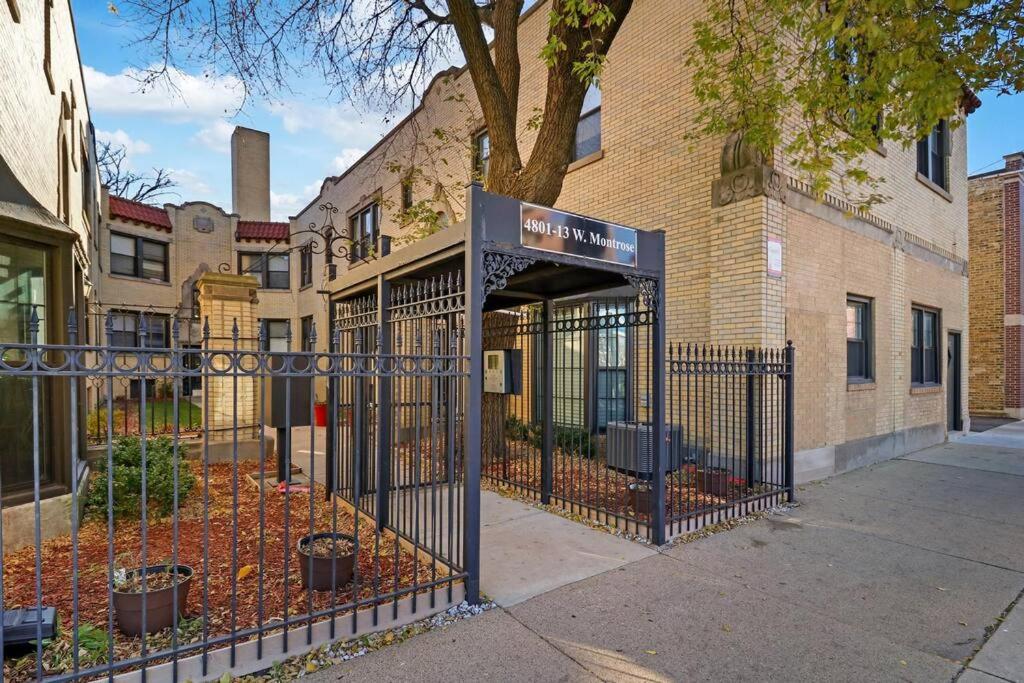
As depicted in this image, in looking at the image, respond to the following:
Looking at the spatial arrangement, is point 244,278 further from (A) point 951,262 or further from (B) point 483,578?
(A) point 951,262

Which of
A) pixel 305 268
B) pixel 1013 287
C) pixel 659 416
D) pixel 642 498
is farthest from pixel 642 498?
pixel 305 268

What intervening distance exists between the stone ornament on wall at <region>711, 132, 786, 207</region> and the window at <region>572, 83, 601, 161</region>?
332cm

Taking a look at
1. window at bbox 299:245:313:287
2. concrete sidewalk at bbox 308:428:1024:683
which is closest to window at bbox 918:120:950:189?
concrete sidewalk at bbox 308:428:1024:683

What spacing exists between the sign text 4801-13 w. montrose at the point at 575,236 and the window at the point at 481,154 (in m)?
7.25

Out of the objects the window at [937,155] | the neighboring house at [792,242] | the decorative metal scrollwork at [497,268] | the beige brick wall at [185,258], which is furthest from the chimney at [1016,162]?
the beige brick wall at [185,258]

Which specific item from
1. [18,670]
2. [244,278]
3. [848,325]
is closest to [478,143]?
[244,278]

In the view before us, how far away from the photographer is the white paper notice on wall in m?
7.70

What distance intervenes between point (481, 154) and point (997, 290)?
17.6 m

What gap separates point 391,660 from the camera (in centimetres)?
331

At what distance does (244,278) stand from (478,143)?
729cm

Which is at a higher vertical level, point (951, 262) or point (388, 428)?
point (951, 262)

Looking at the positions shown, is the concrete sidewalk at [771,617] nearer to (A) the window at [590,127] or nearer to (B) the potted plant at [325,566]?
(B) the potted plant at [325,566]

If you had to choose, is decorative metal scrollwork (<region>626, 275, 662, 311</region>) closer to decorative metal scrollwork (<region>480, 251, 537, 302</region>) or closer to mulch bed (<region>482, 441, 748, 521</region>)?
decorative metal scrollwork (<region>480, 251, 537, 302</region>)

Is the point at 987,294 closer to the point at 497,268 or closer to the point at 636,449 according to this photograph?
the point at 636,449
